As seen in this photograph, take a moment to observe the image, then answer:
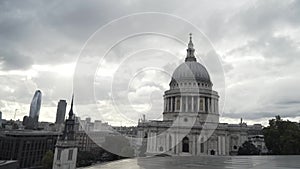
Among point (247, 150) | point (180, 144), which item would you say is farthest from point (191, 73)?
point (247, 150)

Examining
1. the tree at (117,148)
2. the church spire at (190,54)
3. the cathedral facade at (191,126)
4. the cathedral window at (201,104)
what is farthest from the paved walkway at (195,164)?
the church spire at (190,54)

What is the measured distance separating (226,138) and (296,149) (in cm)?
1754

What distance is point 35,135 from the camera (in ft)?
190

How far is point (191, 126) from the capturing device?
172 feet

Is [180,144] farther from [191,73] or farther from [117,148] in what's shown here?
[191,73]

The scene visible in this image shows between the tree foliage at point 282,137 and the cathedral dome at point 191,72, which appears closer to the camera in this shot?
the tree foliage at point 282,137

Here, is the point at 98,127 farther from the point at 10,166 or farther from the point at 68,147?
the point at 10,166

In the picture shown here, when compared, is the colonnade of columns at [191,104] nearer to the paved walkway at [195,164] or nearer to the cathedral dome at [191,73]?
the cathedral dome at [191,73]

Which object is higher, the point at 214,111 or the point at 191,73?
the point at 191,73

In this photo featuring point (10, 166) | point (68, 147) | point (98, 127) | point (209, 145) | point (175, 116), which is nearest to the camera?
point (10, 166)

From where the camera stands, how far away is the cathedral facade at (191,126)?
52.3m

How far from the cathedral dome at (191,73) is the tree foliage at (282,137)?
22.1m

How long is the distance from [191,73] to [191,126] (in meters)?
16.2

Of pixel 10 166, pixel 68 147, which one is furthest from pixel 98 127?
pixel 10 166
